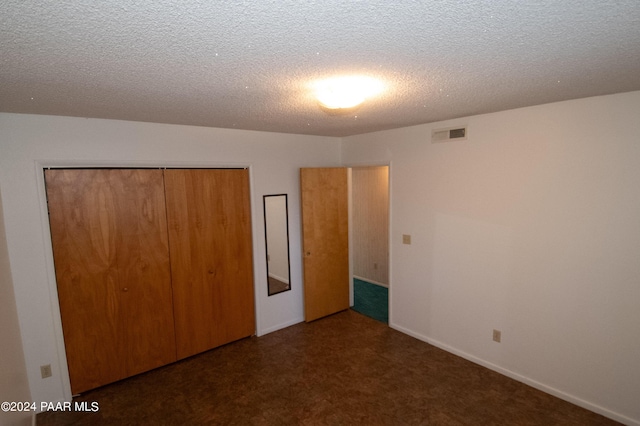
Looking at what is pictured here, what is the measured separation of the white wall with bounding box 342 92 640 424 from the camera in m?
2.29

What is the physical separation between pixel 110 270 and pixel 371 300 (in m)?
3.46

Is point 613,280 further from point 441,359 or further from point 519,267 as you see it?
point 441,359

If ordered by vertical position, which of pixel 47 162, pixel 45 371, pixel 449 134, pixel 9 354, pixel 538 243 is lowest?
pixel 45 371

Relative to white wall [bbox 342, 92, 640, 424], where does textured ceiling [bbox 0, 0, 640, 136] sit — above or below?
above

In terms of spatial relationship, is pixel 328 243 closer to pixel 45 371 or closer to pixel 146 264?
pixel 146 264

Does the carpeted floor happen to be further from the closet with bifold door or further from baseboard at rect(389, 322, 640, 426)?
the closet with bifold door

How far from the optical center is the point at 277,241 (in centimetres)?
390

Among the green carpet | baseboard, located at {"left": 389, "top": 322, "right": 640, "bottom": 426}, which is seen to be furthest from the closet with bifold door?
baseboard, located at {"left": 389, "top": 322, "right": 640, "bottom": 426}

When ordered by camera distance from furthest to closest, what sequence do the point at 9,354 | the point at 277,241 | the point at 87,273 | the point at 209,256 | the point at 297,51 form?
the point at 277,241 → the point at 209,256 → the point at 87,273 → the point at 9,354 → the point at 297,51

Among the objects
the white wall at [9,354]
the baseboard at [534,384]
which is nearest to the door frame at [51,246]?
the white wall at [9,354]

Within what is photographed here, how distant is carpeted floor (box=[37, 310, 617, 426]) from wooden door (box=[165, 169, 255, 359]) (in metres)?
0.29

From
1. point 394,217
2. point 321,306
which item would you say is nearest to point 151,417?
point 321,306

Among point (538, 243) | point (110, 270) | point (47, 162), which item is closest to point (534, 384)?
point (538, 243)

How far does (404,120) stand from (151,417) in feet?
11.1
